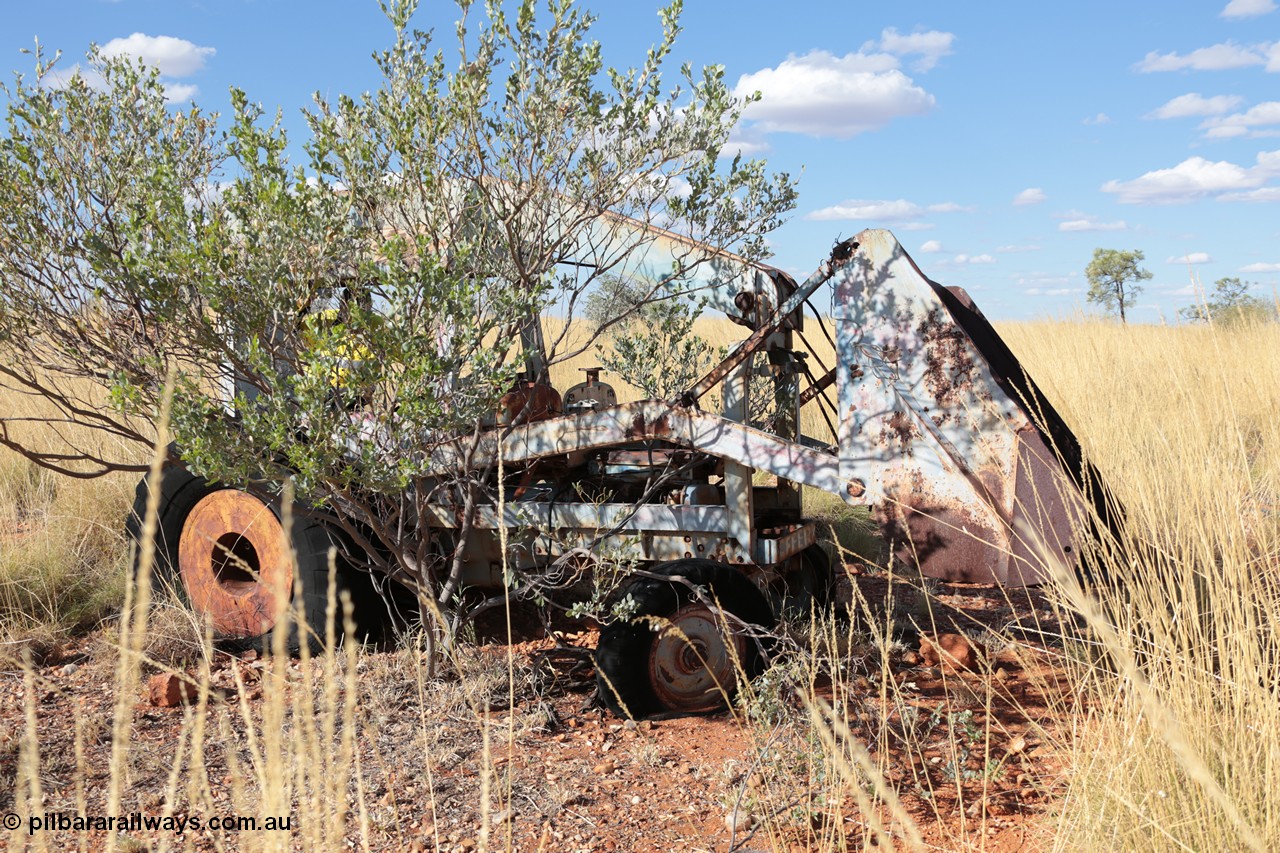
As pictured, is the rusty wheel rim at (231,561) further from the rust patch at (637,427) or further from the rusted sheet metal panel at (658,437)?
the rust patch at (637,427)

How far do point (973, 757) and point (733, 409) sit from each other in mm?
1641

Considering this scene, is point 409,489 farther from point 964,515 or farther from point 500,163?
point 964,515

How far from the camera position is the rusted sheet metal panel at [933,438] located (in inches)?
145

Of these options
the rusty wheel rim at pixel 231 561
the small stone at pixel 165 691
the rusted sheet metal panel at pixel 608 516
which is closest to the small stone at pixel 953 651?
the rusted sheet metal panel at pixel 608 516

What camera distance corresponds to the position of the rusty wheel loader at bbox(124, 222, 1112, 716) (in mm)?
3760

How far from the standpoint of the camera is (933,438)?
382 cm

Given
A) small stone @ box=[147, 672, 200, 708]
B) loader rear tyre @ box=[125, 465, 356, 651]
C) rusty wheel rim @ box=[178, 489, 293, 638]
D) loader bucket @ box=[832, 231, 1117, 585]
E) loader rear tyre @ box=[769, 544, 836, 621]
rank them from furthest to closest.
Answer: loader rear tyre @ box=[769, 544, 836, 621], rusty wheel rim @ box=[178, 489, 293, 638], loader rear tyre @ box=[125, 465, 356, 651], small stone @ box=[147, 672, 200, 708], loader bucket @ box=[832, 231, 1117, 585]

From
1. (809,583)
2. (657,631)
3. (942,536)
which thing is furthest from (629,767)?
(809,583)

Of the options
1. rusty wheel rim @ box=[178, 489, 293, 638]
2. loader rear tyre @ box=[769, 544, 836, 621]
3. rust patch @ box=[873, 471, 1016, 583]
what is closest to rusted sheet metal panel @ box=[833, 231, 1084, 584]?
rust patch @ box=[873, 471, 1016, 583]

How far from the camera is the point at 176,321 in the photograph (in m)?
3.87

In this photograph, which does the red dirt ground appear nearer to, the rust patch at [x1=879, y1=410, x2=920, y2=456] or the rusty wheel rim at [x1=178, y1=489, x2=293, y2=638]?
the rusty wheel rim at [x1=178, y1=489, x2=293, y2=638]

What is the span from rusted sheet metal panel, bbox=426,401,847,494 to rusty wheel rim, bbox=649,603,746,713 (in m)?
0.66

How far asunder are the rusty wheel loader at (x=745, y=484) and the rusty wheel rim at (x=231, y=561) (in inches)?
0.4

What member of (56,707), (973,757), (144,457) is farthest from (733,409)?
(144,457)
